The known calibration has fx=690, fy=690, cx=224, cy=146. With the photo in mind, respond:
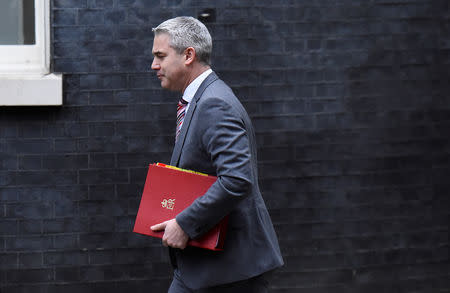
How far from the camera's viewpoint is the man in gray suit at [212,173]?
2.79 meters

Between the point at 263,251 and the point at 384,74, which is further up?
the point at 384,74

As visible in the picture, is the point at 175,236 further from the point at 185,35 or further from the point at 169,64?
the point at 185,35

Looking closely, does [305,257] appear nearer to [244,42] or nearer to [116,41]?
[244,42]

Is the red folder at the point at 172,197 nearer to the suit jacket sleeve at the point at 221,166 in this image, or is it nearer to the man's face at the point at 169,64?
the suit jacket sleeve at the point at 221,166

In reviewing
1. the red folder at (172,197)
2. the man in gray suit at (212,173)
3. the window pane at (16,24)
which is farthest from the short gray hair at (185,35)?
the window pane at (16,24)

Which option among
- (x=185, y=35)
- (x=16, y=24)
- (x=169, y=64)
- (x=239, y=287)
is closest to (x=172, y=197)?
(x=239, y=287)

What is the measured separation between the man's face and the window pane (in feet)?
8.03

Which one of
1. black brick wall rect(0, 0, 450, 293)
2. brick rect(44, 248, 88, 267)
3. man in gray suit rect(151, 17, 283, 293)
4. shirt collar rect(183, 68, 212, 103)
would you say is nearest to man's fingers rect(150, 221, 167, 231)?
man in gray suit rect(151, 17, 283, 293)

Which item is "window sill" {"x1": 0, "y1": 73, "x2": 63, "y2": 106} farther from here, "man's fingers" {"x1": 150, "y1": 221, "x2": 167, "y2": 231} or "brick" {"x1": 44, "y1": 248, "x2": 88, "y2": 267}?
"man's fingers" {"x1": 150, "y1": 221, "x2": 167, "y2": 231}

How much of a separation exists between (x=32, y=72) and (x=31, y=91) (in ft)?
0.78

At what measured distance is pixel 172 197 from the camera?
9.56 ft

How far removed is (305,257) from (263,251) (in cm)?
250

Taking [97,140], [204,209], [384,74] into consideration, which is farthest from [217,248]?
[384,74]

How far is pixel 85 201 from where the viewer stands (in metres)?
5.23
